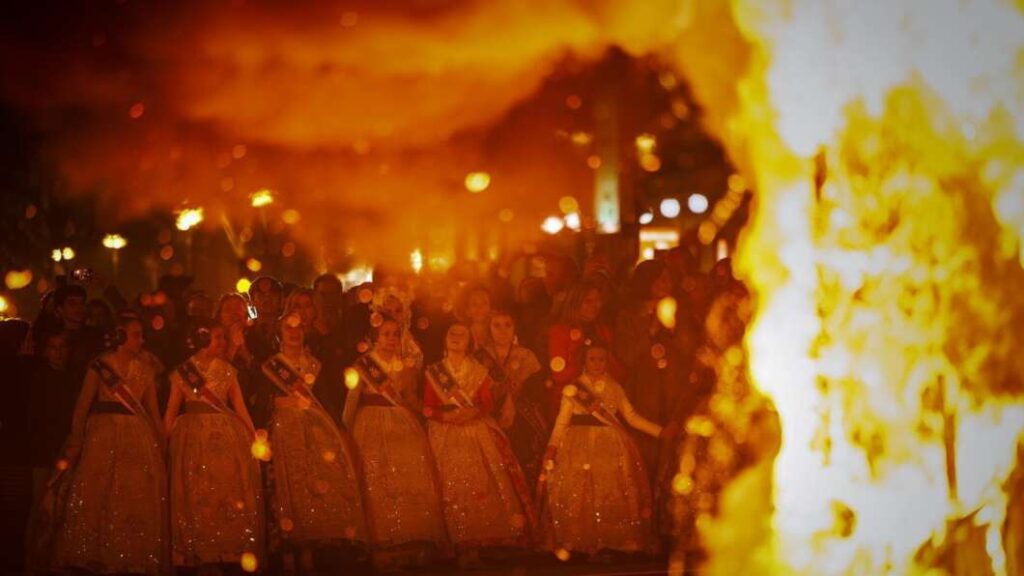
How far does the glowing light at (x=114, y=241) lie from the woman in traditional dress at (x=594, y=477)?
9692mm

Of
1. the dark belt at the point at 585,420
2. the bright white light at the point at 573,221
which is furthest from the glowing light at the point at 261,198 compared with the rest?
the dark belt at the point at 585,420

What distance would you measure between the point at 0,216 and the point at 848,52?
1045 centimetres

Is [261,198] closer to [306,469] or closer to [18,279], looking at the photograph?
[18,279]

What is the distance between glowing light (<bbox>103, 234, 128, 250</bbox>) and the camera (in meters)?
17.6

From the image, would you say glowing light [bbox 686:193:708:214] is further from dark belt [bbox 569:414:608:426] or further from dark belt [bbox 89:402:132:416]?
dark belt [bbox 89:402:132:416]

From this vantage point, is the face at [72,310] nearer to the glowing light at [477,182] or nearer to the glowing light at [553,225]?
the glowing light at [553,225]

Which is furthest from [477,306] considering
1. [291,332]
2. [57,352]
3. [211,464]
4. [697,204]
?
[697,204]

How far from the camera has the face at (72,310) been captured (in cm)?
859

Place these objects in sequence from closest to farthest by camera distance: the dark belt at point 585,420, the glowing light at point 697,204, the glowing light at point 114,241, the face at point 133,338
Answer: the face at point 133,338 < the dark belt at point 585,420 < the glowing light at point 114,241 < the glowing light at point 697,204

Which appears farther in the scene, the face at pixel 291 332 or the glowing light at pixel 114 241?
the glowing light at pixel 114 241

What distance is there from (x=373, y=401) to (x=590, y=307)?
1682 mm

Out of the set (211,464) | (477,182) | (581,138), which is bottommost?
(211,464)

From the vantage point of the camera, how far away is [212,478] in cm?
841

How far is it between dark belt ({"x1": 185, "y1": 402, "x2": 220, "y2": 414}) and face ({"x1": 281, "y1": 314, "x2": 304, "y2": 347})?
2.03 ft
